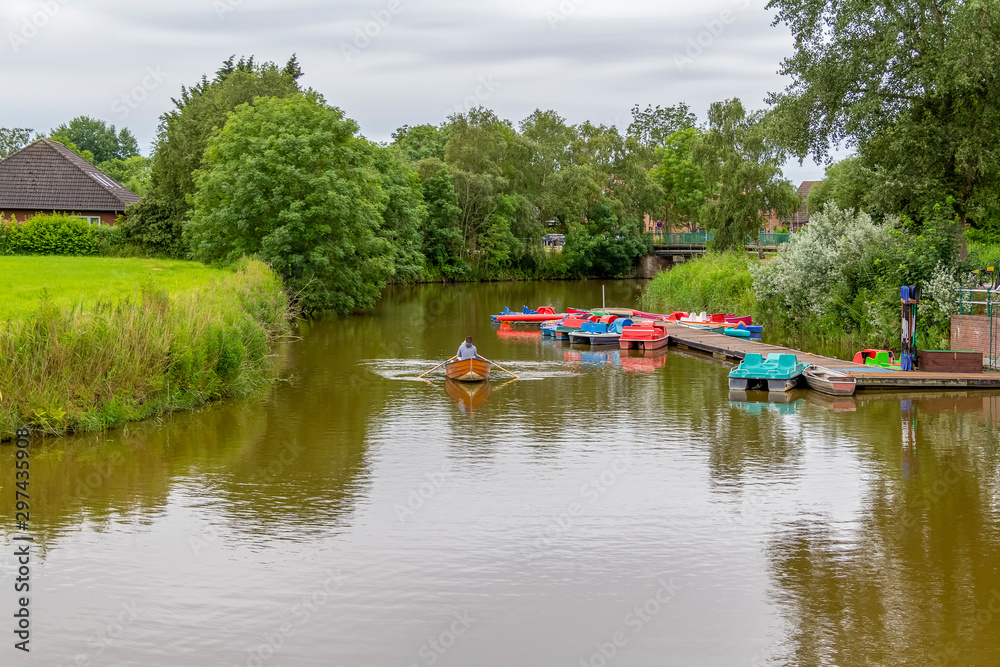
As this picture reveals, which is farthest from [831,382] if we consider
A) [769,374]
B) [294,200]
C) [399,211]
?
[399,211]

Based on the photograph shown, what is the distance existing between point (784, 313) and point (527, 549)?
29800 mm

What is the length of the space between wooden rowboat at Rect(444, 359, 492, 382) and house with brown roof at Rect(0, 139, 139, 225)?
1632 inches

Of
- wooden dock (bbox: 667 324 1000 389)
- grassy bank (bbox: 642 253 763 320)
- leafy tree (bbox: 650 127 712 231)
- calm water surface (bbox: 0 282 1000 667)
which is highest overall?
leafy tree (bbox: 650 127 712 231)

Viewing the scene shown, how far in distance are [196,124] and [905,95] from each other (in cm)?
3913

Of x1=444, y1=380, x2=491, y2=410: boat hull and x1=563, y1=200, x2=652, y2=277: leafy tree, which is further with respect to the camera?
x1=563, y1=200, x2=652, y2=277: leafy tree

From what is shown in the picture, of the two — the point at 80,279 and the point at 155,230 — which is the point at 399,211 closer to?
the point at 155,230

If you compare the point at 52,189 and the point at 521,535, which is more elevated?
the point at 52,189

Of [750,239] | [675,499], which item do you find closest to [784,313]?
[750,239]

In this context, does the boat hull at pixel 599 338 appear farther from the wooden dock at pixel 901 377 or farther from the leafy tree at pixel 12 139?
the leafy tree at pixel 12 139

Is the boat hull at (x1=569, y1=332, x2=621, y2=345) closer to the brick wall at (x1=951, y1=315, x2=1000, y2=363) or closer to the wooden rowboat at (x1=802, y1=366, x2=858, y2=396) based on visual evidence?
the wooden rowboat at (x1=802, y1=366, x2=858, y2=396)

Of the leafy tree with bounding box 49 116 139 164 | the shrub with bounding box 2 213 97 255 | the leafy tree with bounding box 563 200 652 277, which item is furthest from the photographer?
the leafy tree with bounding box 49 116 139 164

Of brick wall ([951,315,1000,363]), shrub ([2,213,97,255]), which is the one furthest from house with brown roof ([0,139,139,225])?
brick wall ([951,315,1000,363])

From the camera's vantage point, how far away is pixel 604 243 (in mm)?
92625

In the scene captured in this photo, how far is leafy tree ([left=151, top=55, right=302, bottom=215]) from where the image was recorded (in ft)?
184
